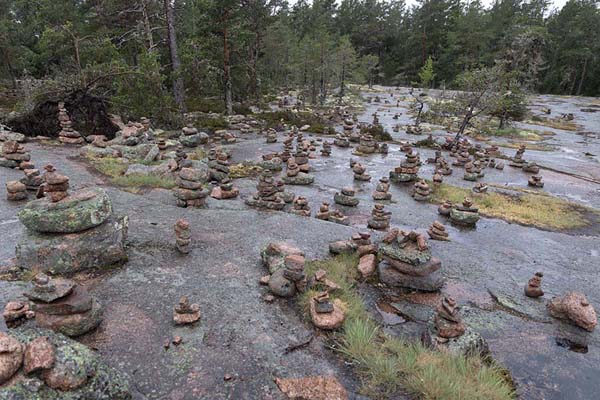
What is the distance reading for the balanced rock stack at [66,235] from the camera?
6.89 meters

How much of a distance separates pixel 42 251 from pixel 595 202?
19.3 m

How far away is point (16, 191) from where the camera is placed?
1020cm

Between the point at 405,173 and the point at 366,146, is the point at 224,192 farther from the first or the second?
the point at 366,146

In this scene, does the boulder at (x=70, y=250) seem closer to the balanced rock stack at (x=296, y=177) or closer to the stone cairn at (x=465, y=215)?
the balanced rock stack at (x=296, y=177)

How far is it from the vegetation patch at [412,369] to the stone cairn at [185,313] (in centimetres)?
228

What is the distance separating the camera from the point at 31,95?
67.0 feet

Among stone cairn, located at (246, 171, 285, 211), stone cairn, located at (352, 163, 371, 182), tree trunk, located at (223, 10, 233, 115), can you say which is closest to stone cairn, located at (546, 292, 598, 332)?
stone cairn, located at (246, 171, 285, 211)

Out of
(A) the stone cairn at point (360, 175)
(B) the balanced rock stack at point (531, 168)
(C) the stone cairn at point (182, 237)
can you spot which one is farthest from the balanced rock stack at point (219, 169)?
(B) the balanced rock stack at point (531, 168)

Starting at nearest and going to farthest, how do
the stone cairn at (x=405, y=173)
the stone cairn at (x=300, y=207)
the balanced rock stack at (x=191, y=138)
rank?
the stone cairn at (x=300, y=207) < the stone cairn at (x=405, y=173) < the balanced rock stack at (x=191, y=138)

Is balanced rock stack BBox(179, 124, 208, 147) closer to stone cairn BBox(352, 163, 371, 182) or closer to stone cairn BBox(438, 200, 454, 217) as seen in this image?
stone cairn BBox(352, 163, 371, 182)

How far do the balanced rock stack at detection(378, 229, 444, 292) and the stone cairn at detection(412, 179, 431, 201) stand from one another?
6.78 metres

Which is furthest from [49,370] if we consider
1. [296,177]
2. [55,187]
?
[296,177]

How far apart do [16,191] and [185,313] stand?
7651mm

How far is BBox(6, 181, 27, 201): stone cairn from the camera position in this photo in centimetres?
1017
